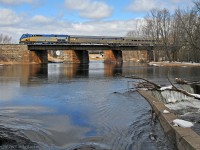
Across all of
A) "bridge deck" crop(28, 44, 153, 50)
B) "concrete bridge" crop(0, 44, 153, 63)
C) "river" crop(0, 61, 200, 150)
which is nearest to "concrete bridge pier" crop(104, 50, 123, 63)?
"concrete bridge" crop(0, 44, 153, 63)

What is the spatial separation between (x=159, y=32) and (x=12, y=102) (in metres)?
92.2

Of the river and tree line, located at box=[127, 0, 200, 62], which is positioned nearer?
the river

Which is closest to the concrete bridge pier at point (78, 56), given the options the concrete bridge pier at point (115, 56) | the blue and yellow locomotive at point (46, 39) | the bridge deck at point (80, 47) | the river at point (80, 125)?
the concrete bridge pier at point (115, 56)

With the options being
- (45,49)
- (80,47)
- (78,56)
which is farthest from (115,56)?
(45,49)

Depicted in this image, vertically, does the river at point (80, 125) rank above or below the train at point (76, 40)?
below

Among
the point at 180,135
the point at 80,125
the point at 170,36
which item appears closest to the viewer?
the point at 180,135

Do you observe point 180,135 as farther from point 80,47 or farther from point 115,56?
point 115,56

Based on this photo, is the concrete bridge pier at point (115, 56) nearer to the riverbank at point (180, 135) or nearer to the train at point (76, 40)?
the train at point (76, 40)

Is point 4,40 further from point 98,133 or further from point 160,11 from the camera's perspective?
point 98,133

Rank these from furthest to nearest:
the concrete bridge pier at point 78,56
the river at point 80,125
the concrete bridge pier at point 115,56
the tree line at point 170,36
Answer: the concrete bridge pier at point 78,56
the concrete bridge pier at point 115,56
the tree line at point 170,36
the river at point 80,125

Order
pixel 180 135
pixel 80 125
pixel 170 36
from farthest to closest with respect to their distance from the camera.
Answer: pixel 170 36 < pixel 80 125 < pixel 180 135

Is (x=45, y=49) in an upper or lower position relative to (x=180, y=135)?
upper

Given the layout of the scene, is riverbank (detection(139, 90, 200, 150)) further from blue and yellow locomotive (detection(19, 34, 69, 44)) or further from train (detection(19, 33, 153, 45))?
blue and yellow locomotive (detection(19, 34, 69, 44))

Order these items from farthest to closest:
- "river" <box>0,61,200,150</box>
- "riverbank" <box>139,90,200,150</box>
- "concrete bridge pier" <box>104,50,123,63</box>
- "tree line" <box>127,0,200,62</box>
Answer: "concrete bridge pier" <box>104,50,123,63</box>, "tree line" <box>127,0,200,62</box>, "river" <box>0,61,200,150</box>, "riverbank" <box>139,90,200,150</box>
